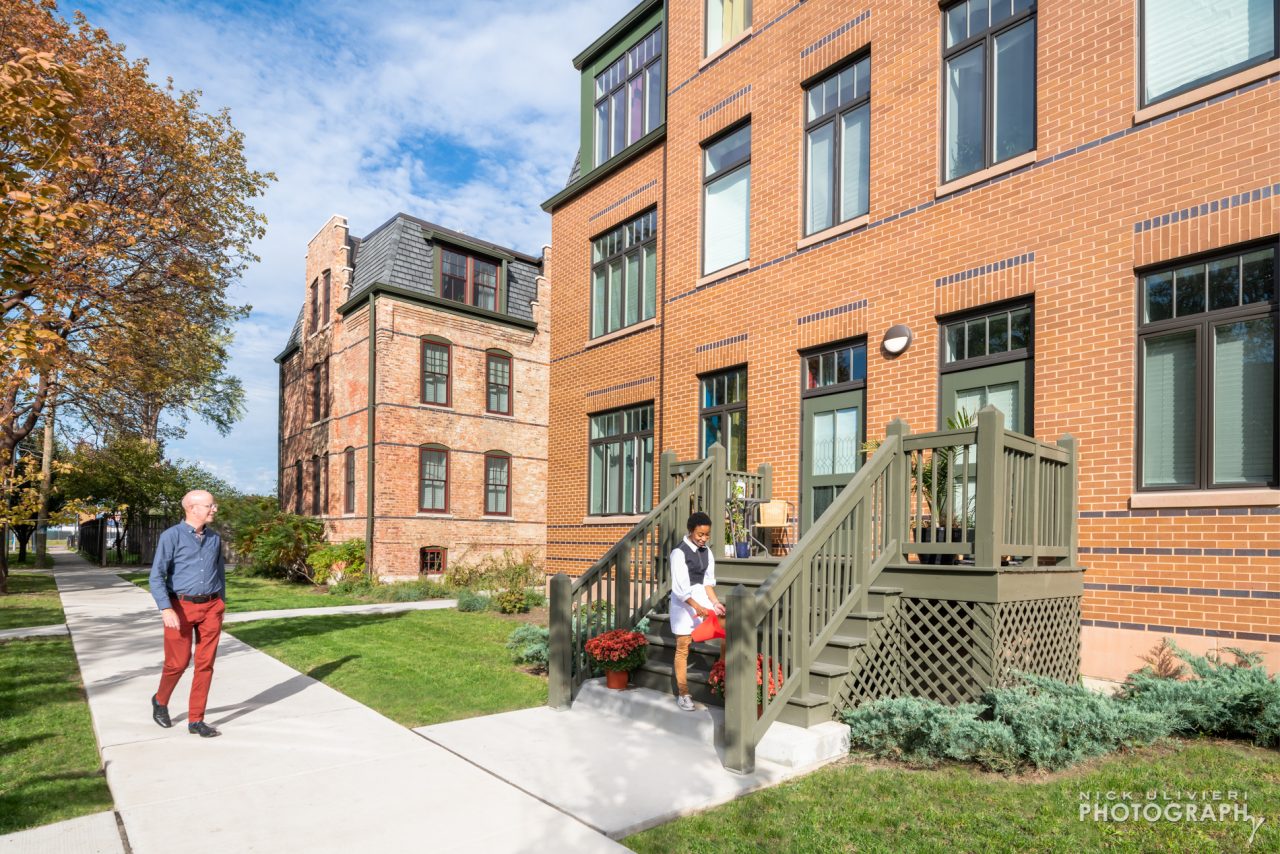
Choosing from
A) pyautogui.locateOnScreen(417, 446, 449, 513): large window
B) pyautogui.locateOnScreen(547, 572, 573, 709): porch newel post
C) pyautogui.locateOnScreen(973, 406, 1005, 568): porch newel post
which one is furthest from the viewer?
pyautogui.locateOnScreen(417, 446, 449, 513): large window

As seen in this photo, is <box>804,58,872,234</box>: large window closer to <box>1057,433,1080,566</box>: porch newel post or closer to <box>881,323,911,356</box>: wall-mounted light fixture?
<box>881,323,911,356</box>: wall-mounted light fixture

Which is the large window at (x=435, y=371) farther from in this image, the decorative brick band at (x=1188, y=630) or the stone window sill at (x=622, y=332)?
the decorative brick band at (x=1188, y=630)

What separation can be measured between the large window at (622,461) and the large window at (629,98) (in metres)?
5.08

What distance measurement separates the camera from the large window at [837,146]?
10109mm

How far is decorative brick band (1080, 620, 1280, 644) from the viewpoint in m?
6.39

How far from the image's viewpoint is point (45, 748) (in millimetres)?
6258

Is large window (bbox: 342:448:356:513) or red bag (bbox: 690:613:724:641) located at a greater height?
large window (bbox: 342:448:356:513)

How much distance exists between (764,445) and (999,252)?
150 inches

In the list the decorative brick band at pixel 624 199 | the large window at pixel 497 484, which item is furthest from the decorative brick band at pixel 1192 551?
the large window at pixel 497 484

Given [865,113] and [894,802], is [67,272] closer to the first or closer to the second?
[865,113]

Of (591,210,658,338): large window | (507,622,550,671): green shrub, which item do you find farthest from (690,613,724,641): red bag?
(591,210,658,338): large window

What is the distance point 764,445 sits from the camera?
1081 centimetres

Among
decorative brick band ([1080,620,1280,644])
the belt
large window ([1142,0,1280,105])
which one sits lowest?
decorative brick band ([1080,620,1280,644])

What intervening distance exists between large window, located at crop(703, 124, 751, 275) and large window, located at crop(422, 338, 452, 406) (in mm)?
13843
